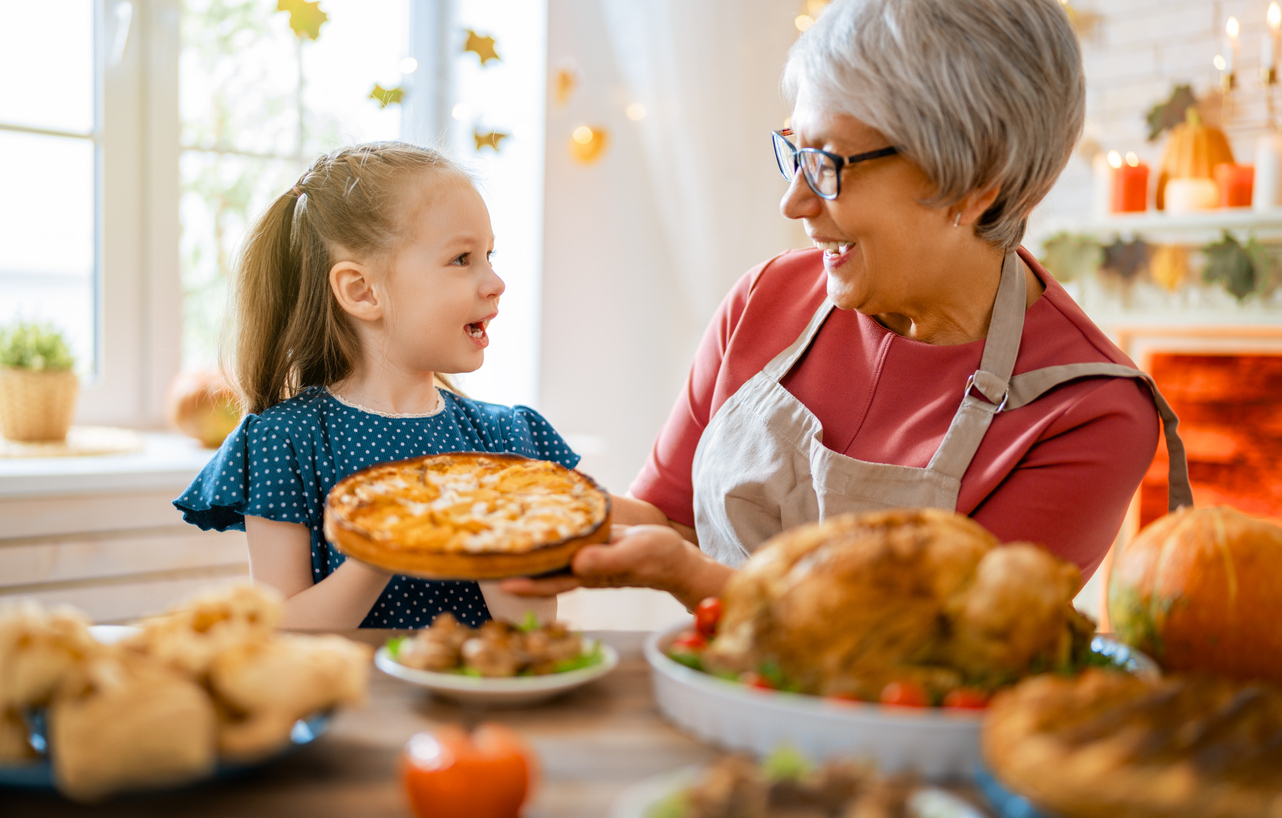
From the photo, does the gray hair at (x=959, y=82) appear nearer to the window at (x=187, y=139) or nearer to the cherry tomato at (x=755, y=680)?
the cherry tomato at (x=755, y=680)

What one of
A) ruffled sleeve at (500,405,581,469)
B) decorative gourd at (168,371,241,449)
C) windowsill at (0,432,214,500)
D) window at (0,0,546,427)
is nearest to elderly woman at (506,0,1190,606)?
ruffled sleeve at (500,405,581,469)

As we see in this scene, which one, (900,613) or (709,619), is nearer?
(900,613)

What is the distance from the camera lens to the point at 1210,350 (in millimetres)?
3295

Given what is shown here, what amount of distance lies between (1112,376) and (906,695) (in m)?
0.87

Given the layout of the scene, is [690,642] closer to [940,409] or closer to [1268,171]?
[940,409]

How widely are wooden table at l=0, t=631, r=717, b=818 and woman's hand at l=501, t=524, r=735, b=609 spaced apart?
108 millimetres

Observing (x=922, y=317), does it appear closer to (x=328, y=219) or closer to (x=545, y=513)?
(x=545, y=513)

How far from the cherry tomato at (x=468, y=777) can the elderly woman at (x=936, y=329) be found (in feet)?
2.94

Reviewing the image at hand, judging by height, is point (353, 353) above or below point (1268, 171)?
below

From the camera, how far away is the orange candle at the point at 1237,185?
310 cm

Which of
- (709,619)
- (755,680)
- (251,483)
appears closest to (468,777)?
(755,680)

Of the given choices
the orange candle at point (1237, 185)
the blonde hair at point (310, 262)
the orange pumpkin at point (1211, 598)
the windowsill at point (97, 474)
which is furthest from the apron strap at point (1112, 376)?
the orange candle at point (1237, 185)

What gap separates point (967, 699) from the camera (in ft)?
2.15

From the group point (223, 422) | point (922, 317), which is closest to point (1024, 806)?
point (922, 317)
